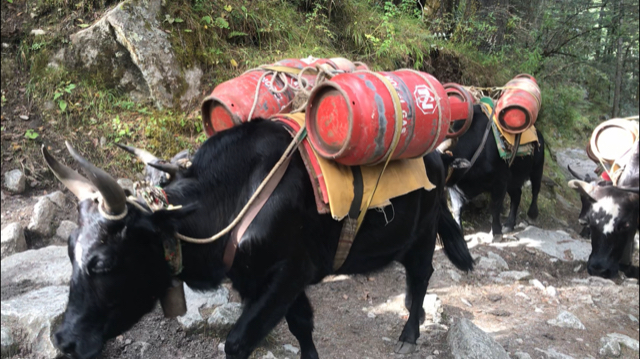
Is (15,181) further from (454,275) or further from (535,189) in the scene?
(535,189)

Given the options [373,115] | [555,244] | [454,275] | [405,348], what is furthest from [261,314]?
[555,244]

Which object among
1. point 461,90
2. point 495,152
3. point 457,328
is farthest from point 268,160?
point 495,152

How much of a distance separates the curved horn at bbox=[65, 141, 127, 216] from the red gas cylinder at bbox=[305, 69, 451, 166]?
3.74ft

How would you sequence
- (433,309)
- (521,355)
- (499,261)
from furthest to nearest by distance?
(499,261) < (433,309) < (521,355)

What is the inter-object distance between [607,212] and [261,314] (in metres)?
4.46

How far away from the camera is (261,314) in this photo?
275 cm

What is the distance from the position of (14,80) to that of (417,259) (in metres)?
5.92

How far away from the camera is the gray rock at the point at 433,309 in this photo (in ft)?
15.0

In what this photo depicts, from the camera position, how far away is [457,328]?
3959 millimetres

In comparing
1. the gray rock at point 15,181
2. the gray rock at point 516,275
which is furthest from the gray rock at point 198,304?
the gray rock at point 516,275

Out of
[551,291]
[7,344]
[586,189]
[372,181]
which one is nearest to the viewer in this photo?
[372,181]

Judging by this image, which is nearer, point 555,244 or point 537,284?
point 537,284

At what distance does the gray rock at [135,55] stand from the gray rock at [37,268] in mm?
2510

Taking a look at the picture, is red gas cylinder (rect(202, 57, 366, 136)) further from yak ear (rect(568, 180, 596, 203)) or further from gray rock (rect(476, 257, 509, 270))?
gray rock (rect(476, 257, 509, 270))
